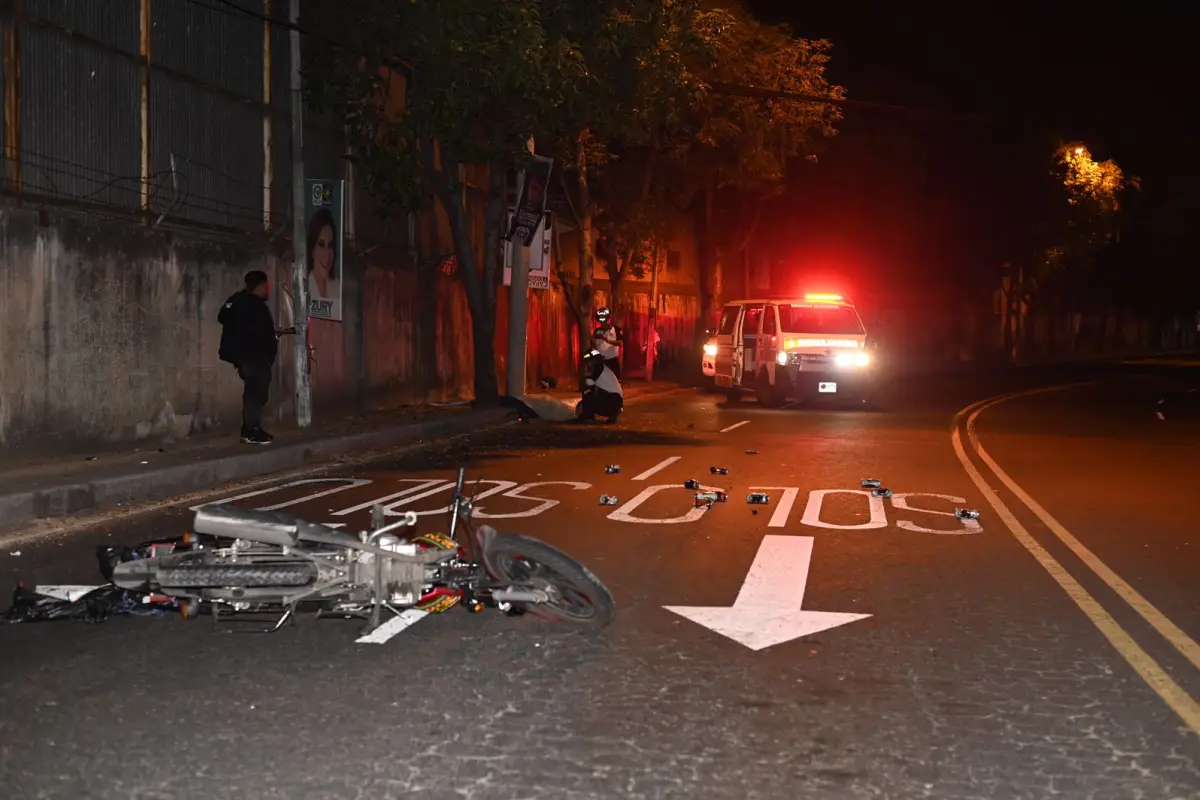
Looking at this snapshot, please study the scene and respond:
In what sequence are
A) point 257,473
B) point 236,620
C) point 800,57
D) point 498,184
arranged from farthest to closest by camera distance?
point 800,57 → point 498,184 → point 257,473 → point 236,620

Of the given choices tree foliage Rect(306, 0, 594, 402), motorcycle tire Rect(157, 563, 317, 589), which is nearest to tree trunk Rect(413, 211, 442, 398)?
tree foliage Rect(306, 0, 594, 402)

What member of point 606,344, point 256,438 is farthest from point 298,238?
point 606,344

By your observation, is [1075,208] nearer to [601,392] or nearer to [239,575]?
[601,392]

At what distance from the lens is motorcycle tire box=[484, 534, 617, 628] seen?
6.47 metres

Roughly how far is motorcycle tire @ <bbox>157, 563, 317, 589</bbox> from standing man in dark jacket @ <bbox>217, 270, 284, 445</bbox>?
9.81 m

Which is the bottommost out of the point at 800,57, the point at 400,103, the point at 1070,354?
the point at 1070,354

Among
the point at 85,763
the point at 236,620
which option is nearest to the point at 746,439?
the point at 236,620

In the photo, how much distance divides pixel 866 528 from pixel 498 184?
15.1m

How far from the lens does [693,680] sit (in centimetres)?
609

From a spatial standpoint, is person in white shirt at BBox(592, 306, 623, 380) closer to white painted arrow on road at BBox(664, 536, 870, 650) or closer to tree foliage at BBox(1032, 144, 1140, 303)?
white painted arrow on road at BBox(664, 536, 870, 650)

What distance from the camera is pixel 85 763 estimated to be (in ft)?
16.2

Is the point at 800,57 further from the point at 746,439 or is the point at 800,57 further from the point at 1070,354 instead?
the point at 1070,354

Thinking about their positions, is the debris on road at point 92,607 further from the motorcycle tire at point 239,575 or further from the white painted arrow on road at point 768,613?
the white painted arrow on road at point 768,613

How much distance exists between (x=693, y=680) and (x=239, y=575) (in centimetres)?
215
